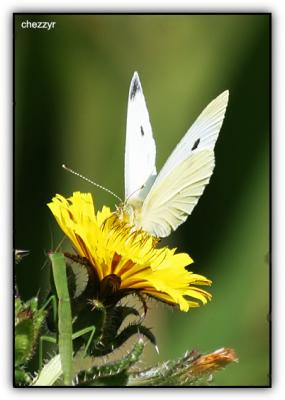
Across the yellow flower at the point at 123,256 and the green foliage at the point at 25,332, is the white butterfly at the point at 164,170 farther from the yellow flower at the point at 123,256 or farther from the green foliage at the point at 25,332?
the green foliage at the point at 25,332

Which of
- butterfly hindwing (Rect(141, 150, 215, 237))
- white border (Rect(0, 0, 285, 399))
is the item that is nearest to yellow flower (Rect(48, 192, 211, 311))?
butterfly hindwing (Rect(141, 150, 215, 237))

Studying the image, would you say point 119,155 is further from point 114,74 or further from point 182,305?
point 182,305

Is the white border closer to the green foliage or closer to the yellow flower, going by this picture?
the green foliage

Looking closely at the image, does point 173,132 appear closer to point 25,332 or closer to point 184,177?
point 184,177

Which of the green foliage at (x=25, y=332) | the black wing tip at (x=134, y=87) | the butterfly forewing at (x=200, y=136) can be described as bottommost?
the green foliage at (x=25, y=332)

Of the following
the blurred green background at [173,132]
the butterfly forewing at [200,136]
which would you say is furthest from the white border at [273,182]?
the butterfly forewing at [200,136]

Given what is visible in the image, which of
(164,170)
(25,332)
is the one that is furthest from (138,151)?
(25,332)
